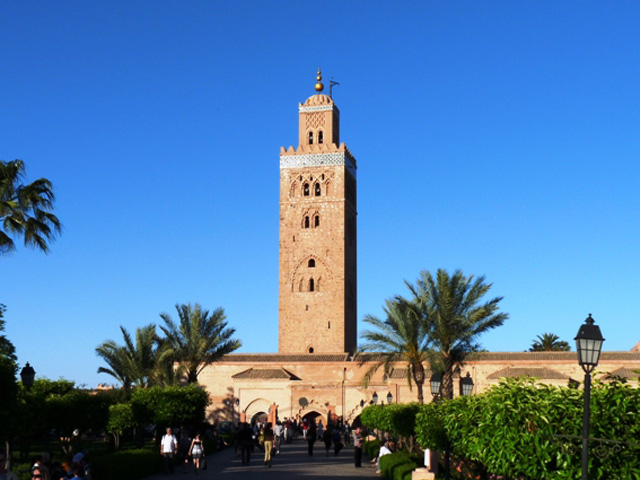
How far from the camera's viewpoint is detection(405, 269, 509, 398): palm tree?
2652cm

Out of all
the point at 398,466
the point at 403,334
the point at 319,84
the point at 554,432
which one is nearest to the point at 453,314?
the point at 403,334

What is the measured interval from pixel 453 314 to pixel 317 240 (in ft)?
83.8

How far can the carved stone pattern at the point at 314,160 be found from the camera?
5225 cm

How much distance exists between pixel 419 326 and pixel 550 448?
63.1 ft

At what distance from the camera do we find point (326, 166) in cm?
5234

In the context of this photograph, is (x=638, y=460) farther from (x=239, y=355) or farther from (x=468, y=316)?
(x=239, y=355)

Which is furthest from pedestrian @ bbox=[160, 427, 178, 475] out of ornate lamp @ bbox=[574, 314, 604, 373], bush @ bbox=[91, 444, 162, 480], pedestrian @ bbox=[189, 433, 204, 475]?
ornate lamp @ bbox=[574, 314, 604, 373]

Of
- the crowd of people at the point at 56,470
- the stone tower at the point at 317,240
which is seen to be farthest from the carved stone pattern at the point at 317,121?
the crowd of people at the point at 56,470

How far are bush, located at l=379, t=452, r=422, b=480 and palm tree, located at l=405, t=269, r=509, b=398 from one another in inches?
271

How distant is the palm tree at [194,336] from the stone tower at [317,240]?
1521cm

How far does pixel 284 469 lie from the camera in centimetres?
2083

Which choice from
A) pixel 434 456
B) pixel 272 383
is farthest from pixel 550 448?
pixel 272 383

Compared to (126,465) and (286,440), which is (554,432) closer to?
(126,465)

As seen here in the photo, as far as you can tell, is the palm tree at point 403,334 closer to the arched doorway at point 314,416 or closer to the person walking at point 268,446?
the person walking at point 268,446
